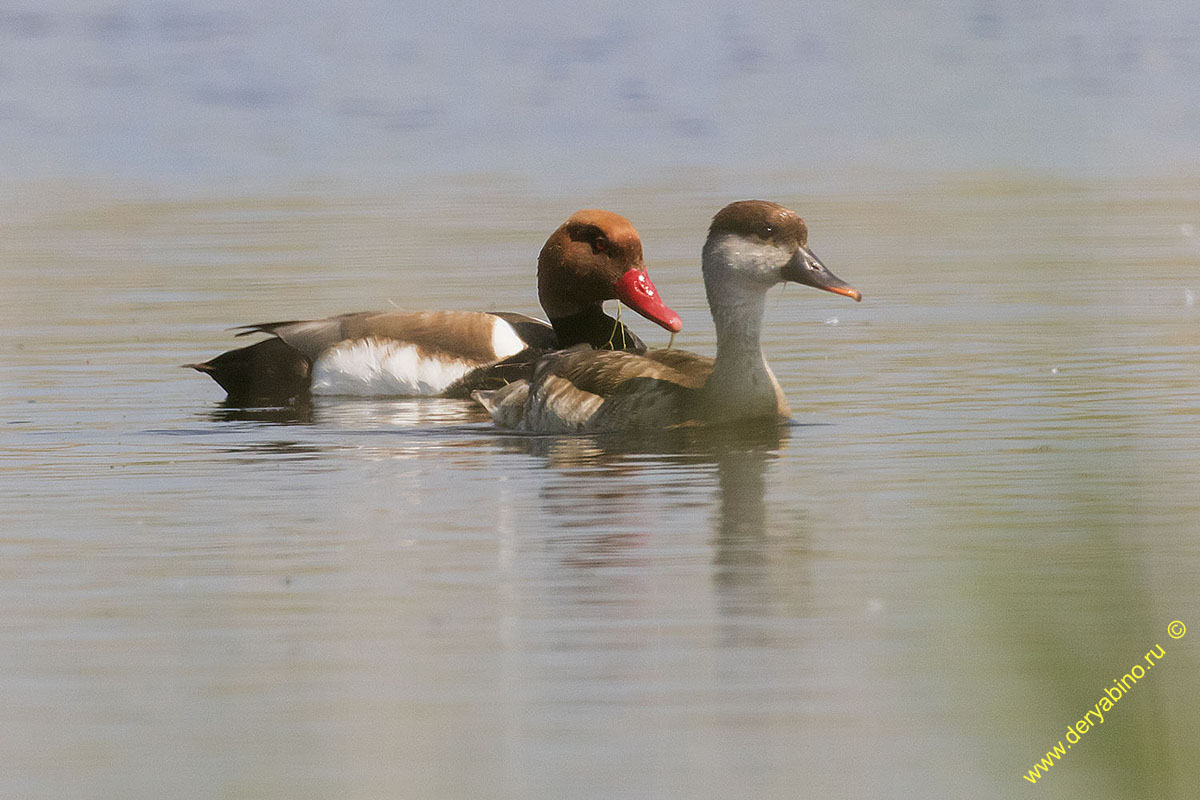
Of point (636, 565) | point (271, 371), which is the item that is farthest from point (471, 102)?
point (636, 565)

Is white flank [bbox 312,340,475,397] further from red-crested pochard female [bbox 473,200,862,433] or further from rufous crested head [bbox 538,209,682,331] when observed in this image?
red-crested pochard female [bbox 473,200,862,433]

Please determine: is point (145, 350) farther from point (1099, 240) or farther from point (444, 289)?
point (1099, 240)

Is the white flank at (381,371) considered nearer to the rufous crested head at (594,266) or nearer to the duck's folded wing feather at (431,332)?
the duck's folded wing feather at (431,332)

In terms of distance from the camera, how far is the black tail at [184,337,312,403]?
12.7 m

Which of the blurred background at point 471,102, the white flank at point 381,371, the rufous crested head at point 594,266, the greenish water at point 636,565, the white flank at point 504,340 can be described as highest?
the blurred background at point 471,102

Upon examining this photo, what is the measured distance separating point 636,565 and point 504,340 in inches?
235

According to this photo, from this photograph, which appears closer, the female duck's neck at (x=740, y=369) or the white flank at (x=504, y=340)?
the female duck's neck at (x=740, y=369)

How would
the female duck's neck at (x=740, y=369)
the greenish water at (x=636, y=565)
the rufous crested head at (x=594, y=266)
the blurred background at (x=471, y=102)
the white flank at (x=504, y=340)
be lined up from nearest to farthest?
the greenish water at (x=636, y=565) < the female duck's neck at (x=740, y=369) < the rufous crested head at (x=594, y=266) < the white flank at (x=504, y=340) < the blurred background at (x=471, y=102)

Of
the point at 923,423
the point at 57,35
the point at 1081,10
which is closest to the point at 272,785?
the point at 1081,10

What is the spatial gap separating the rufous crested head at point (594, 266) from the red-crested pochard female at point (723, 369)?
184 centimetres

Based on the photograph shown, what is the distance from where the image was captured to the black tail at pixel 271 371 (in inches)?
500

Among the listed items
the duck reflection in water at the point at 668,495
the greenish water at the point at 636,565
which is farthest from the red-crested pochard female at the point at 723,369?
the greenish water at the point at 636,565

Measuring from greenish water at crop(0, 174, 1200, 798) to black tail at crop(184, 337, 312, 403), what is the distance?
46cm

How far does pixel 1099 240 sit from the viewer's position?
18.2 metres
